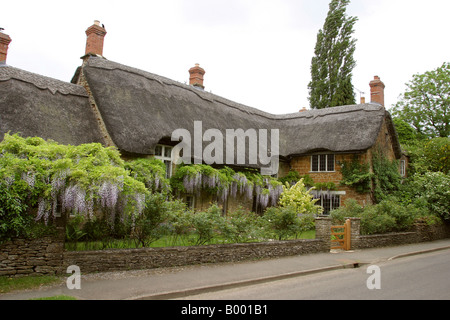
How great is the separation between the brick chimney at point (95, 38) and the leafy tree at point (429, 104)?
1453 inches

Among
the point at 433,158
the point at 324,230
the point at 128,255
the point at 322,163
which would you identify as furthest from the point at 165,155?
the point at 433,158

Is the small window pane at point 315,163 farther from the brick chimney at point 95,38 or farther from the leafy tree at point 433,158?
the brick chimney at point 95,38

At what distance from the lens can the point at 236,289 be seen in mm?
8008

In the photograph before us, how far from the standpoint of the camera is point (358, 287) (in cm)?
822

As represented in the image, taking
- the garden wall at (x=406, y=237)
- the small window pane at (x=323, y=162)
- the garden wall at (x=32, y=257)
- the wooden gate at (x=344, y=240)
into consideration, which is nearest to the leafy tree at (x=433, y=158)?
the garden wall at (x=406, y=237)

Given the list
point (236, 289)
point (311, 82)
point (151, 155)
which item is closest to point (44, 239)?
point (236, 289)

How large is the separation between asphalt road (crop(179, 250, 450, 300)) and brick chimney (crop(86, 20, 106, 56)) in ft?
49.0

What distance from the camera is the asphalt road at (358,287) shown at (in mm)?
7293

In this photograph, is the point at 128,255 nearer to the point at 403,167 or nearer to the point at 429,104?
the point at 403,167

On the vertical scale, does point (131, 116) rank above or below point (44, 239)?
above

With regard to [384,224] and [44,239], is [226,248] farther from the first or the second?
[384,224]

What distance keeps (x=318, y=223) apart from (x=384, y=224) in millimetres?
4487
